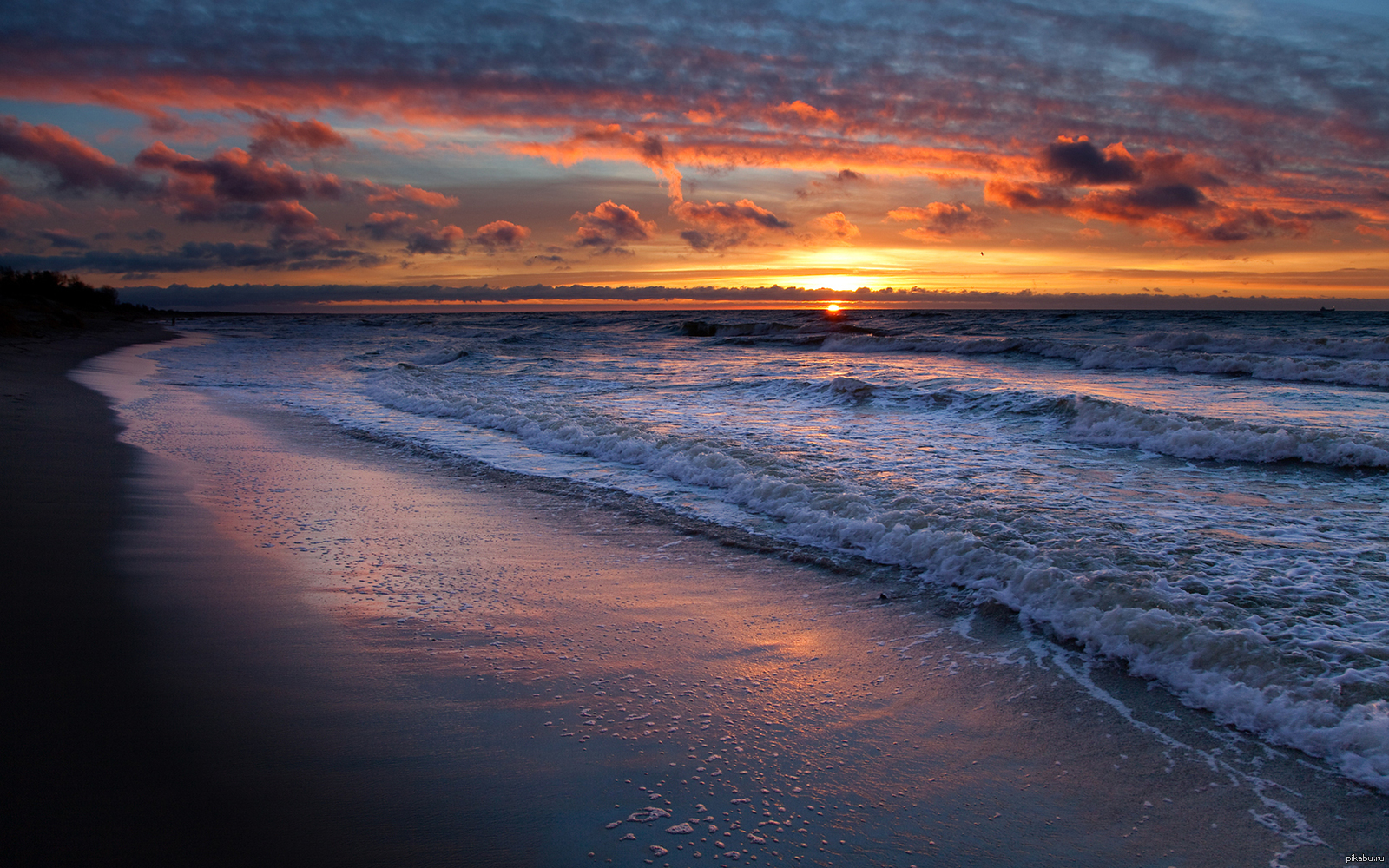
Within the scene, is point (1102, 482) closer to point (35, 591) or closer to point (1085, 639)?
point (1085, 639)

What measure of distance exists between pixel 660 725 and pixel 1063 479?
6.46m

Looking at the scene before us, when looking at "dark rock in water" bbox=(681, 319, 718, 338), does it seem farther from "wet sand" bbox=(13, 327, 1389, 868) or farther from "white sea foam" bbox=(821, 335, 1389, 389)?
"wet sand" bbox=(13, 327, 1389, 868)

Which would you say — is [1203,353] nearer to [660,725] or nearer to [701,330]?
[701,330]

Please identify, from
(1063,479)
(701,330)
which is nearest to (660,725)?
(1063,479)

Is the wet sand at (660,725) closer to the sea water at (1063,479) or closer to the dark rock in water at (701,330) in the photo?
the sea water at (1063,479)

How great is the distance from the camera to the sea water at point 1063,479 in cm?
391

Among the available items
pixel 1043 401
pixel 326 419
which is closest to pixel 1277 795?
pixel 1043 401

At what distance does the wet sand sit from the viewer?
8.23ft


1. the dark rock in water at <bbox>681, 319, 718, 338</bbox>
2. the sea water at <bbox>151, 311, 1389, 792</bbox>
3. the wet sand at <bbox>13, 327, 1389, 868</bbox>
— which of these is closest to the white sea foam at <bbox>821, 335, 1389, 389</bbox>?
the sea water at <bbox>151, 311, 1389, 792</bbox>

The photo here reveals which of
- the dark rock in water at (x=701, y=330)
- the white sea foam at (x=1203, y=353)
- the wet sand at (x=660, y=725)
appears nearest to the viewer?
the wet sand at (x=660, y=725)

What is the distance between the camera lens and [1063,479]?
26.0ft

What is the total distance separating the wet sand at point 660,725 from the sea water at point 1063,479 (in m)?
0.51

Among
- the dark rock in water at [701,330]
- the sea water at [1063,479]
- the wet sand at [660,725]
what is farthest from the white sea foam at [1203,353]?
the wet sand at [660,725]

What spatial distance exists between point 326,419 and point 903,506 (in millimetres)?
10386
